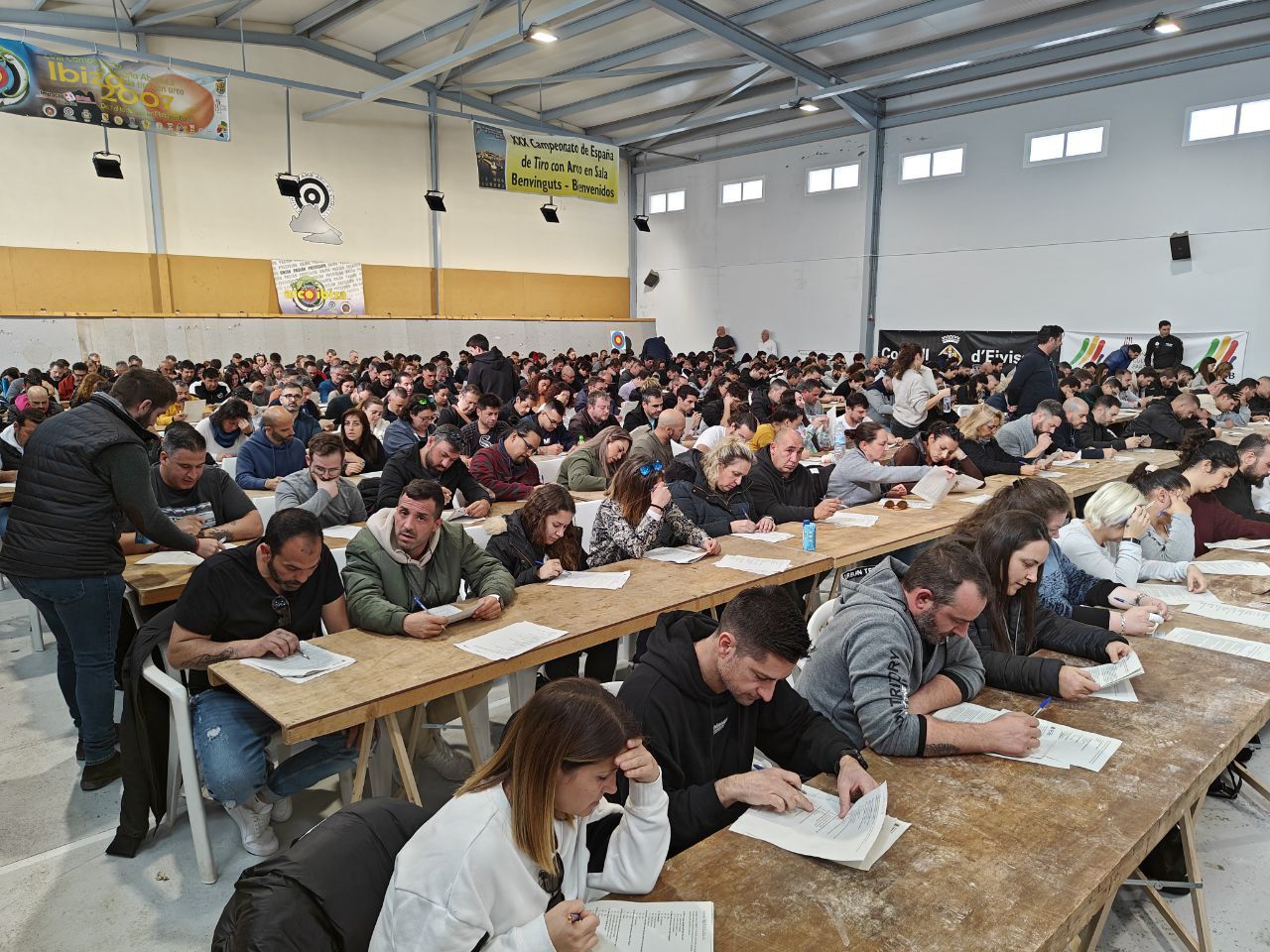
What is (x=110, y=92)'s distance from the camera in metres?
10.2

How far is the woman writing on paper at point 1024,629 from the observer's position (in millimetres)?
2521

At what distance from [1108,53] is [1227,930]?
14.4 meters

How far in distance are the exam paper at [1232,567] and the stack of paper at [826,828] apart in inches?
116

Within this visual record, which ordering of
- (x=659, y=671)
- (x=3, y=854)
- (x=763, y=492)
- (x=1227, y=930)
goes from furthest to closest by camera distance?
(x=763, y=492)
(x=3, y=854)
(x=1227, y=930)
(x=659, y=671)

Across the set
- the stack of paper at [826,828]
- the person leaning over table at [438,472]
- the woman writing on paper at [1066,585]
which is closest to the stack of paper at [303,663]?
the stack of paper at [826,828]

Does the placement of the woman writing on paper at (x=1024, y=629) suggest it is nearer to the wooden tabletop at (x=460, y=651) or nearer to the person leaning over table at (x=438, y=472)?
the wooden tabletop at (x=460, y=651)

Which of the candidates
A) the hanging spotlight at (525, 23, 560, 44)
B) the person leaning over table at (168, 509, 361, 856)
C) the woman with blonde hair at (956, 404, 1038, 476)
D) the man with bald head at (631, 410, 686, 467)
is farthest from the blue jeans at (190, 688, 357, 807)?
the hanging spotlight at (525, 23, 560, 44)

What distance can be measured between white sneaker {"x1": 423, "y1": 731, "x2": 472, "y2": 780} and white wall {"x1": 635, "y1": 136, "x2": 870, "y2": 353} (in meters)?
15.3

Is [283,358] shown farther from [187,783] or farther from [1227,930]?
[1227,930]

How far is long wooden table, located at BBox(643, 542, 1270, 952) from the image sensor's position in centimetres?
150

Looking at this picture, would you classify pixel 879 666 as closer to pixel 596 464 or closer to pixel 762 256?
pixel 596 464

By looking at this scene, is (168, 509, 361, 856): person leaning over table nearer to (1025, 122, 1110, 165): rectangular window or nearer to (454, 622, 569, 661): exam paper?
(454, 622, 569, 661): exam paper

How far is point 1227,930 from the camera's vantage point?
2641 mm

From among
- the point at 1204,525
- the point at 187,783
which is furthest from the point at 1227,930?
the point at 187,783
